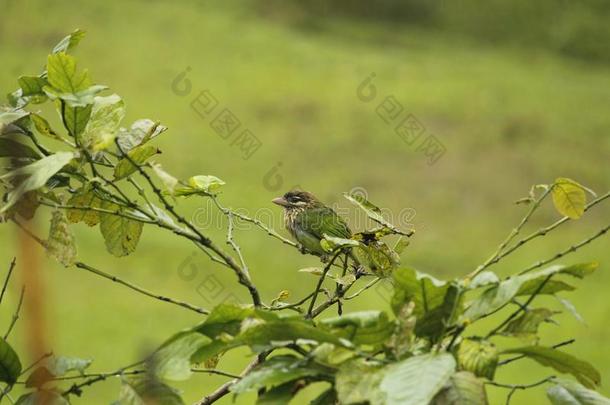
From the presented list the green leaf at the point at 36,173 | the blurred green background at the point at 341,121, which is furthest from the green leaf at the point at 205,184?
the blurred green background at the point at 341,121

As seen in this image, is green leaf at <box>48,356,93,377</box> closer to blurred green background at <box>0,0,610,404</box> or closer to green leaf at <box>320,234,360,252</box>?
A: green leaf at <box>320,234,360,252</box>

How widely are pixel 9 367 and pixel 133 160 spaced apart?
0.26 meters

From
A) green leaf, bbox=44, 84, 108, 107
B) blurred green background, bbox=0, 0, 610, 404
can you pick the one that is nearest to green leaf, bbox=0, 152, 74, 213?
green leaf, bbox=44, 84, 108, 107

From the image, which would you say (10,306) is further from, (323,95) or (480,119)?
(480,119)

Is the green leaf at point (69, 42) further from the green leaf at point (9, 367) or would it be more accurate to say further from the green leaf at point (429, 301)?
the green leaf at point (429, 301)

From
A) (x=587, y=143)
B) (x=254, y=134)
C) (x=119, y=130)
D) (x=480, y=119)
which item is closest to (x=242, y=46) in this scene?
(x=254, y=134)

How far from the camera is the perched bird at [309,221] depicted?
2.29m

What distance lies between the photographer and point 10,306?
1170cm

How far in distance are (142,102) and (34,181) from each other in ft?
48.0

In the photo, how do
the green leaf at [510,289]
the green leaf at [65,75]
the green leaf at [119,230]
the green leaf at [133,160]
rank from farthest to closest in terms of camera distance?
the green leaf at [119,230], the green leaf at [133,160], the green leaf at [65,75], the green leaf at [510,289]

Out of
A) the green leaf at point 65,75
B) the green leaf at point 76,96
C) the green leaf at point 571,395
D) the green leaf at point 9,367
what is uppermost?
the green leaf at point 65,75

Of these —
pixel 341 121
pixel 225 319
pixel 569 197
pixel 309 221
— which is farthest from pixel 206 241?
pixel 341 121

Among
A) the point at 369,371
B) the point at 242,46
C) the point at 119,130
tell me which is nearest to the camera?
the point at 369,371

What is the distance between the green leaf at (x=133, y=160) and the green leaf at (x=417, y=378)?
41 centimetres
